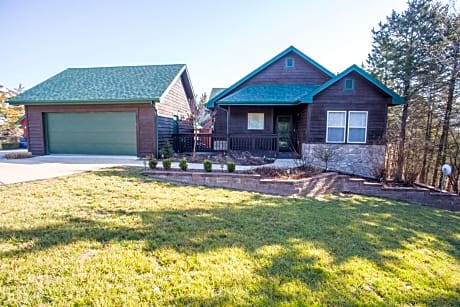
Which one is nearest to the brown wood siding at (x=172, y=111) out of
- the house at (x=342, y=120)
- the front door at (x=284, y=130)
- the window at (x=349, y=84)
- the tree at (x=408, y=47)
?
the house at (x=342, y=120)

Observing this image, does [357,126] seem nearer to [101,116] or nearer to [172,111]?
[172,111]

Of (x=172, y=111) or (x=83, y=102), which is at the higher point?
(x=83, y=102)

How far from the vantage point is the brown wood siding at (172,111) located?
42.0 feet

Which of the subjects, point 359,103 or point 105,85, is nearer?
point 359,103

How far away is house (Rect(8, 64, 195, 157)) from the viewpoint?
12.1m

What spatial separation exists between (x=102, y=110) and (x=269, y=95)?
9.20 m

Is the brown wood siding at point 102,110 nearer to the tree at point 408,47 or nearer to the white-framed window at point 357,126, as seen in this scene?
the white-framed window at point 357,126

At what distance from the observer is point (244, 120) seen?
13.8 m

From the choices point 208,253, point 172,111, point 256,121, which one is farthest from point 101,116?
point 208,253

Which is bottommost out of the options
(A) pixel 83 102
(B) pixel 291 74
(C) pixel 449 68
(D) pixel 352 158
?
(D) pixel 352 158

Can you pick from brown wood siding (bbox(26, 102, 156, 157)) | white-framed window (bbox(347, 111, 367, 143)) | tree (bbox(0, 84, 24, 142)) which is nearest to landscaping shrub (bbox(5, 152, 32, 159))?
brown wood siding (bbox(26, 102, 156, 157))

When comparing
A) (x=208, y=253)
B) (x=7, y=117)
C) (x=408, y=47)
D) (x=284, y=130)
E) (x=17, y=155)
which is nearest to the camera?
(x=208, y=253)

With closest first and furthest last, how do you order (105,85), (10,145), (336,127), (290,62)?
(336,127) < (105,85) < (290,62) < (10,145)

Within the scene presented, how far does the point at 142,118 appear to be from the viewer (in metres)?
12.1
